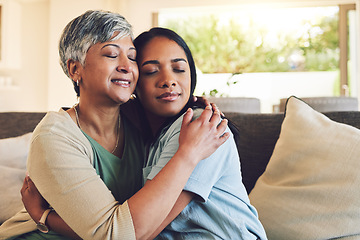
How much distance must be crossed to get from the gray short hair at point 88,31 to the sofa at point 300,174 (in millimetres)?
592

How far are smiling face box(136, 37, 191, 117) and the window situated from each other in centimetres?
491

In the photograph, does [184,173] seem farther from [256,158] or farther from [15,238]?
[256,158]

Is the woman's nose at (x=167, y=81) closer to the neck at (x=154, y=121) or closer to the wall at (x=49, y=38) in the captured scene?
the neck at (x=154, y=121)

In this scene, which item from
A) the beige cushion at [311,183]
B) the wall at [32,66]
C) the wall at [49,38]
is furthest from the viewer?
the wall at [32,66]

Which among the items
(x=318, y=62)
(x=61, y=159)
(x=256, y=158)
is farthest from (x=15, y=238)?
(x=318, y=62)

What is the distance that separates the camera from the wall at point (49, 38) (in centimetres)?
603

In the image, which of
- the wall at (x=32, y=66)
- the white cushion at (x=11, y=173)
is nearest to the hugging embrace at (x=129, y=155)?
the white cushion at (x=11, y=173)

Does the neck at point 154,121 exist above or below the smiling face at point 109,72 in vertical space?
below

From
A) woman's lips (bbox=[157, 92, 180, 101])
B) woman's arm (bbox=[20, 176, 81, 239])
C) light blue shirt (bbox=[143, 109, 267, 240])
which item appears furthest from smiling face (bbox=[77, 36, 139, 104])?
woman's arm (bbox=[20, 176, 81, 239])

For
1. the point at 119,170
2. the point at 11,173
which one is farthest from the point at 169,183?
the point at 11,173

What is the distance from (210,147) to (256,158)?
748 millimetres

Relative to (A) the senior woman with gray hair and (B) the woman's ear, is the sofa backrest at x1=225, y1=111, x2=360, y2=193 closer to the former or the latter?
(A) the senior woman with gray hair

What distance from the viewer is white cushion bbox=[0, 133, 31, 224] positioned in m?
1.67

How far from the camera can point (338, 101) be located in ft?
7.13
